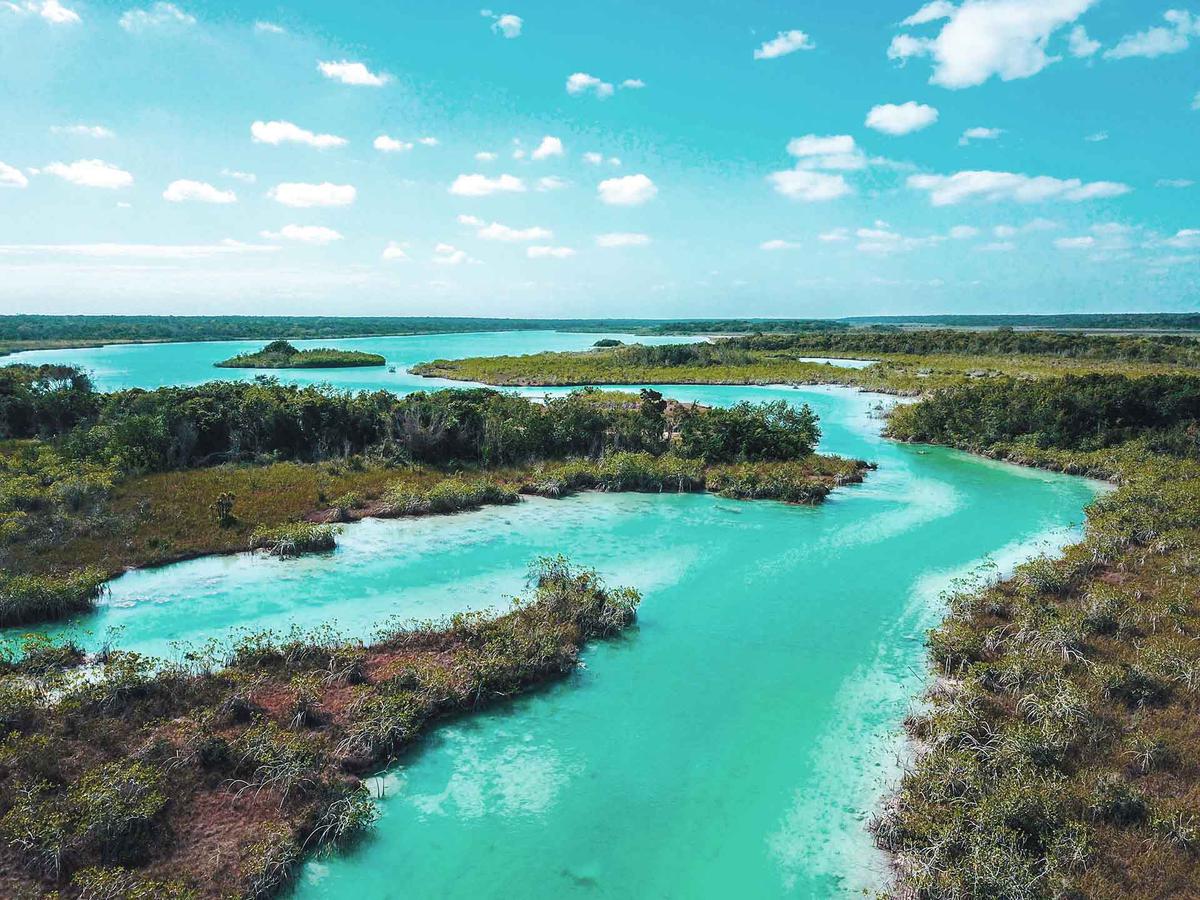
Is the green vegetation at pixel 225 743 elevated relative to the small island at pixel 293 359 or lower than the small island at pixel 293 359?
lower

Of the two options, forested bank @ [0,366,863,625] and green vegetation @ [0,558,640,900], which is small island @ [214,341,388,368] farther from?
green vegetation @ [0,558,640,900]

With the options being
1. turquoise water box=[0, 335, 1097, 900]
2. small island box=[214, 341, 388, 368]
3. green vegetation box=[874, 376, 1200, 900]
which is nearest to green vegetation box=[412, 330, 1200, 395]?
small island box=[214, 341, 388, 368]

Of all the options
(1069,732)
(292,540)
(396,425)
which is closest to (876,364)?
(396,425)

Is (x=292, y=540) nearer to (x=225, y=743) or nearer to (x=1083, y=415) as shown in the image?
(x=225, y=743)

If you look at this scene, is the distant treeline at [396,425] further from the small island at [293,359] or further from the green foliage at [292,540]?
the small island at [293,359]

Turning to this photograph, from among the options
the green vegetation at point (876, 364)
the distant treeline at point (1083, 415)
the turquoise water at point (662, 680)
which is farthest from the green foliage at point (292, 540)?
the green vegetation at point (876, 364)

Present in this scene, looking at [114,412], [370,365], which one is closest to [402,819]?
[114,412]
